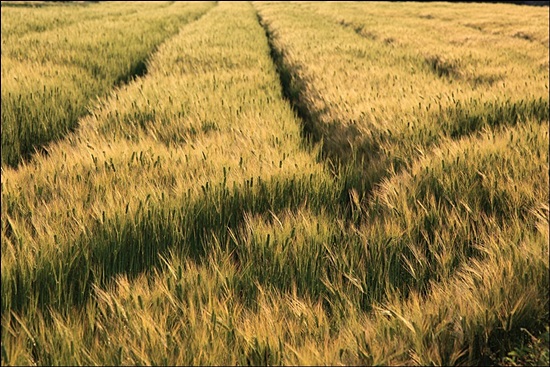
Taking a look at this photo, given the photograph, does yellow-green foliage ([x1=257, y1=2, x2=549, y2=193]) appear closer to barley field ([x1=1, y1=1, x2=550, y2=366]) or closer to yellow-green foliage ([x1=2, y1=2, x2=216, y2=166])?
barley field ([x1=1, y1=1, x2=550, y2=366])

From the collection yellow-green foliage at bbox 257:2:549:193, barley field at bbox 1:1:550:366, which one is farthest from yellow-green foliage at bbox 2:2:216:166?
yellow-green foliage at bbox 257:2:549:193

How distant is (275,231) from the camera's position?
1.33m

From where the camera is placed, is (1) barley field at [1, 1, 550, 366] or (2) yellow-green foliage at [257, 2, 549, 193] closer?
(1) barley field at [1, 1, 550, 366]

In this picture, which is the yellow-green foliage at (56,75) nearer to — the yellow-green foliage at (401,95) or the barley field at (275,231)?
the barley field at (275,231)

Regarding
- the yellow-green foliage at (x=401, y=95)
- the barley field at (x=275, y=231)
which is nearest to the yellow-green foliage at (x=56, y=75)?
the barley field at (x=275, y=231)

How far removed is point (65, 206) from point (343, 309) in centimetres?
99

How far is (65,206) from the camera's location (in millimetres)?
1432

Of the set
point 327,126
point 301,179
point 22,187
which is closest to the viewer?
point 22,187

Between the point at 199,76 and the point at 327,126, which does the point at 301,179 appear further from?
the point at 199,76

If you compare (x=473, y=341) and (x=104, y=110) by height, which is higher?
(x=104, y=110)

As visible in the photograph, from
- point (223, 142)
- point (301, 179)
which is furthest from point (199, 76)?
point (301, 179)

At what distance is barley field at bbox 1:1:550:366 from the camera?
0.88 m

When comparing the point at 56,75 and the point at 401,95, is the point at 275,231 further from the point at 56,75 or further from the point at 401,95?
the point at 56,75

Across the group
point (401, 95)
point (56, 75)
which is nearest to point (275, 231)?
point (401, 95)
